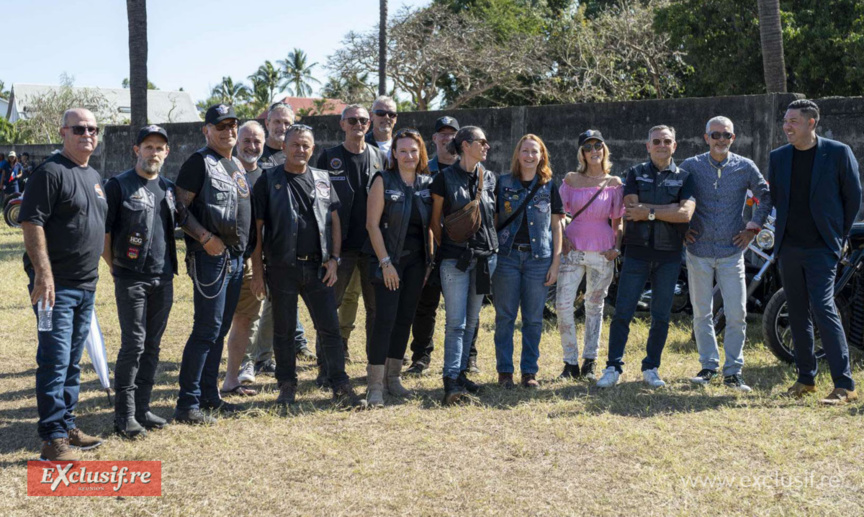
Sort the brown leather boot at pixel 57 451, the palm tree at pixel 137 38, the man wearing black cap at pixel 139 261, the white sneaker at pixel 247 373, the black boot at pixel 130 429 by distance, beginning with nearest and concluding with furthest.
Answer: the brown leather boot at pixel 57 451 < the man wearing black cap at pixel 139 261 < the black boot at pixel 130 429 < the white sneaker at pixel 247 373 < the palm tree at pixel 137 38

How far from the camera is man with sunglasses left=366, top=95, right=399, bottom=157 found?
6.88 meters

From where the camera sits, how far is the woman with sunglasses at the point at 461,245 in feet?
19.2

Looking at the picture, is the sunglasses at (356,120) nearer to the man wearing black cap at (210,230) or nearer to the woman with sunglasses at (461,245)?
the woman with sunglasses at (461,245)

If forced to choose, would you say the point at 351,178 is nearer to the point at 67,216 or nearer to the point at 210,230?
the point at 210,230

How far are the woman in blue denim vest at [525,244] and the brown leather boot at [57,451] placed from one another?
3104 millimetres

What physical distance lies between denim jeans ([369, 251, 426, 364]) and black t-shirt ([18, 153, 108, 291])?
1909 millimetres

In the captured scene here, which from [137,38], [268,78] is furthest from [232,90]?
[137,38]

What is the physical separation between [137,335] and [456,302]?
2188 millimetres

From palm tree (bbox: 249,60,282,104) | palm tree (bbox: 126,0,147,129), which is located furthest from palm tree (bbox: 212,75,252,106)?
palm tree (bbox: 126,0,147,129)

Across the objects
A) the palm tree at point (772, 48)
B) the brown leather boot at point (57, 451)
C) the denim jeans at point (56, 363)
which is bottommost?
the brown leather boot at point (57, 451)

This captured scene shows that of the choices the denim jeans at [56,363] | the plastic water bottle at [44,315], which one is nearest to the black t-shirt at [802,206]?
the denim jeans at [56,363]

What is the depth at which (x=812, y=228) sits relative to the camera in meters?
5.92

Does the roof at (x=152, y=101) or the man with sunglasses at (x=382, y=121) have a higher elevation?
the roof at (x=152, y=101)

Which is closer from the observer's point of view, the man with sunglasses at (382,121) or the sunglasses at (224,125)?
the sunglasses at (224,125)
